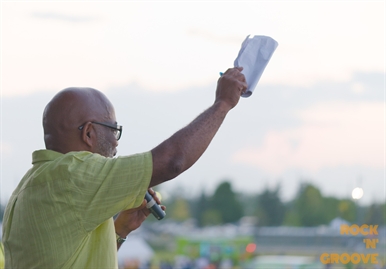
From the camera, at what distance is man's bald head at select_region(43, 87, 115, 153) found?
6.48 ft

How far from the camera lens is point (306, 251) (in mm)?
32906

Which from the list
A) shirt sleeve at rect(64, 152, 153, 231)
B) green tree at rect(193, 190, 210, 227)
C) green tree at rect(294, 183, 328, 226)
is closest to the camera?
shirt sleeve at rect(64, 152, 153, 231)

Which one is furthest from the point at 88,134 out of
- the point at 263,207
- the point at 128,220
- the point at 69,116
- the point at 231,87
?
the point at 263,207

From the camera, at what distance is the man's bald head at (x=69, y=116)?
6.48 ft

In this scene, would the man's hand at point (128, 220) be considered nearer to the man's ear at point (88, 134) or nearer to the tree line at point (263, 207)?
the man's ear at point (88, 134)

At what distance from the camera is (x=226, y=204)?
5928cm

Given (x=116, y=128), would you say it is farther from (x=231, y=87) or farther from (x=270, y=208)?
(x=270, y=208)

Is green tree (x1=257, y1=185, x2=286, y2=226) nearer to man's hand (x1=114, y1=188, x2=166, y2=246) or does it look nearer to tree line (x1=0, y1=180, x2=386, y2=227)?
tree line (x1=0, y1=180, x2=386, y2=227)

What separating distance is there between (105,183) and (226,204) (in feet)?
190

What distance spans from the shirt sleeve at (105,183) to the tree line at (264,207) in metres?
30.7

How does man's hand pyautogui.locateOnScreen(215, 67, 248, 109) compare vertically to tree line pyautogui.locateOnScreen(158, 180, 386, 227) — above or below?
below

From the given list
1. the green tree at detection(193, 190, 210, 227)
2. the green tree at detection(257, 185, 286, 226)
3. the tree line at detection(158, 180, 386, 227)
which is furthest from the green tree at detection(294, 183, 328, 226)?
the green tree at detection(193, 190, 210, 227)

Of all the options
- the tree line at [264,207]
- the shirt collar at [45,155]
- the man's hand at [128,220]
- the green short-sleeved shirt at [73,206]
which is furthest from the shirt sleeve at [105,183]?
the tree line at [264,207]

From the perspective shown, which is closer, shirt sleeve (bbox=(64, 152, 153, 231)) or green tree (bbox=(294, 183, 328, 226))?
shirt sleeve (bbox=(64, 152, 153, 231))
